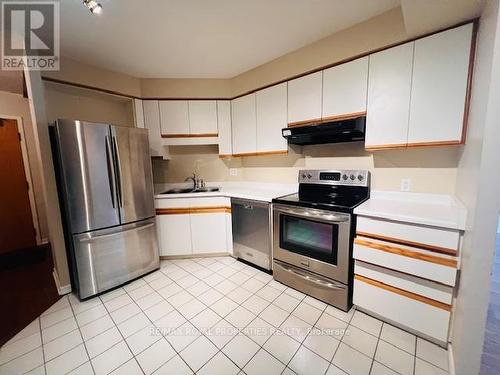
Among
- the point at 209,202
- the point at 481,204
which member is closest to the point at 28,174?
the point at 209,202

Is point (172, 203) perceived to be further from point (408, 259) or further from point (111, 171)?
point (408, 259)

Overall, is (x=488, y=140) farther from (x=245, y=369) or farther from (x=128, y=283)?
(x=128, y=283)

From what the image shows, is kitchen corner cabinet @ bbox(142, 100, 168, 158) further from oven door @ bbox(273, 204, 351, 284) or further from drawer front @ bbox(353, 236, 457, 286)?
drawer front @ bbox(353, 236, 457, 286)

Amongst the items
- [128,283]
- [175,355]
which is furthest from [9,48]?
[175,355]

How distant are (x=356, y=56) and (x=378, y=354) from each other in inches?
91.8

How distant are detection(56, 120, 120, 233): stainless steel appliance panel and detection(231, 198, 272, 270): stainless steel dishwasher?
1.35m

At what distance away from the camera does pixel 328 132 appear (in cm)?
190

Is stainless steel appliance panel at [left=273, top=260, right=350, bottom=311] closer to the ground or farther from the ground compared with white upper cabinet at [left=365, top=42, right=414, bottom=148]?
closer to the ground

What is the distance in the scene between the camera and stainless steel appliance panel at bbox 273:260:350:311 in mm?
1752

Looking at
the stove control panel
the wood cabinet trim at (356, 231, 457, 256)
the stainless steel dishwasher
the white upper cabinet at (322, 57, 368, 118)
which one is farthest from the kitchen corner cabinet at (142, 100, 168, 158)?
the wood cabinet trim at (356, 231, 457, 256)

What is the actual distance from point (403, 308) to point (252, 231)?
58.5 inches

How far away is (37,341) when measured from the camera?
1.57 metres

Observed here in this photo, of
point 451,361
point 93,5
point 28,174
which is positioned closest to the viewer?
point 451,361

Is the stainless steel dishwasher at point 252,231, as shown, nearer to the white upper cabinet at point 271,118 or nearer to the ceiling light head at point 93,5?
the white upper cabinet at point 271,118
